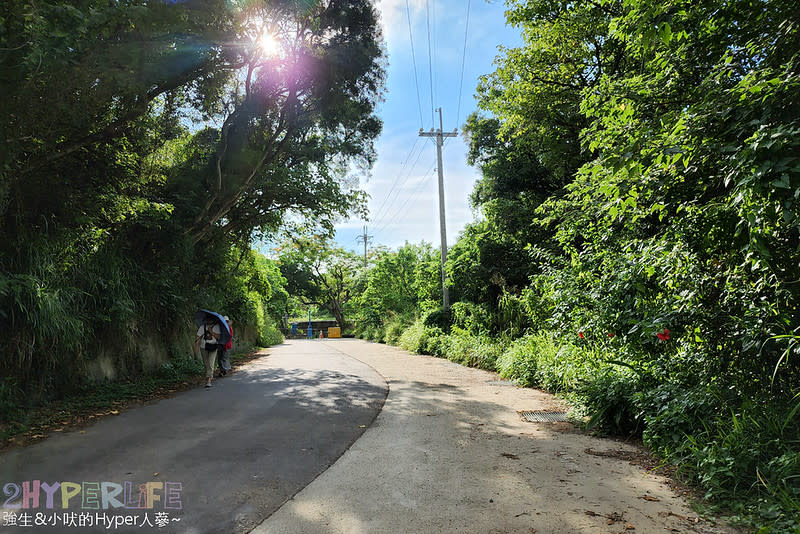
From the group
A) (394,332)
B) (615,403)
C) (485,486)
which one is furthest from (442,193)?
(485,486)

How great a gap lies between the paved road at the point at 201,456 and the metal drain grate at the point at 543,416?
230 centimetres

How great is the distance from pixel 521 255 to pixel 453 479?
11665 mm

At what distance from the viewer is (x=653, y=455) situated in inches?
168

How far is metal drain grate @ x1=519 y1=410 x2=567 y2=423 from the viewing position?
606cm

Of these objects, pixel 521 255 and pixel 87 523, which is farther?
pixel 521 255

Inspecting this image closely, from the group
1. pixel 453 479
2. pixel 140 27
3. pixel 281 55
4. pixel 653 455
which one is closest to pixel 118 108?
pixel 140 27

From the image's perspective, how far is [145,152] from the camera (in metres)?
9.06

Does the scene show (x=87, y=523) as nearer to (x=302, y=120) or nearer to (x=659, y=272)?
(x=659, y=272)

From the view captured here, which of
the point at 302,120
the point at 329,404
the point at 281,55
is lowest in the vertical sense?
the point at 329,404

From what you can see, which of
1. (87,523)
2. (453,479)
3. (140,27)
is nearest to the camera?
(87,523)

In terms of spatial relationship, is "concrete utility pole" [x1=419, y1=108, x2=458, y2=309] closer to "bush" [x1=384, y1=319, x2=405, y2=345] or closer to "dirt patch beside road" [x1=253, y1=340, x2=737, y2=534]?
"bush" [x1=384, y1=319, x2=405, y2=345]

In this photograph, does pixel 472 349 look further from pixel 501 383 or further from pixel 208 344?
pixel 208 344

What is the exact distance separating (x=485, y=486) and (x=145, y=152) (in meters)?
9.25

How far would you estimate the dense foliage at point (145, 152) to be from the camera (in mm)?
5766
